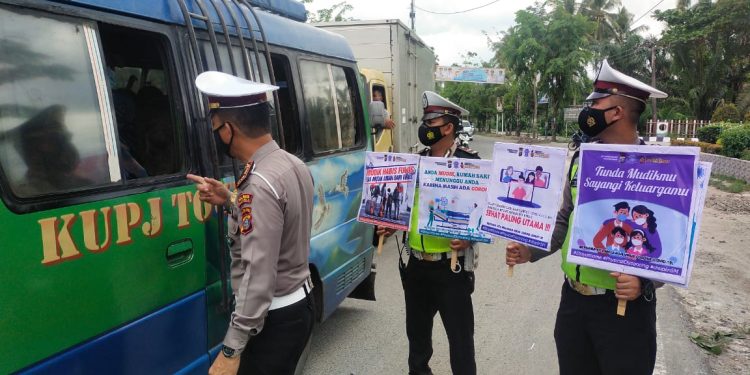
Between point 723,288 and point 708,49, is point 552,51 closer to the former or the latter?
point 708,49

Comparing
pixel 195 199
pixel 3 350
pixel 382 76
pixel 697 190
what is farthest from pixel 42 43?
pixel 382 76

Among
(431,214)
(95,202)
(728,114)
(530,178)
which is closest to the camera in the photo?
(95,202)

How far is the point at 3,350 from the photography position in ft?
5.44

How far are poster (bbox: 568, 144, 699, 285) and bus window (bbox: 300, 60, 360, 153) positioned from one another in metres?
2.10

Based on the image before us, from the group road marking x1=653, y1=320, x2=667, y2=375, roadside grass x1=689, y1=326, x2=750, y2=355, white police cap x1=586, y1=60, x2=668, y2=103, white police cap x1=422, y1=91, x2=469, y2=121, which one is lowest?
roadside grass x1=689, y1=326, x2=750, y2=355

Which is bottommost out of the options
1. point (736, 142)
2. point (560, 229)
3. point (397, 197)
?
point (736, 142)

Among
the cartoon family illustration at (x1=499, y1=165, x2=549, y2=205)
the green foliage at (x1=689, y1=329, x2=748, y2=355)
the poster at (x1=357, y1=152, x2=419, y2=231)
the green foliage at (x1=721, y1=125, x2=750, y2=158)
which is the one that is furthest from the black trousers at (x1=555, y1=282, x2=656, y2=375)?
the green foliage at (x1=721, y1=125, x2=750, y2=158)

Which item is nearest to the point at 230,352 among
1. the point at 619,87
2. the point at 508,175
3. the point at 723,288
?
the point at 508,175

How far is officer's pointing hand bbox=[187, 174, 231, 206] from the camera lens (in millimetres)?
2188

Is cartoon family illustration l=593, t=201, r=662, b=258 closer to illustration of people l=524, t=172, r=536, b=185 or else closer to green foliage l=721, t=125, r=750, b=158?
illustration of people l=524, t=172, r=536, b=185

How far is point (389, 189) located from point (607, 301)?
132 cm

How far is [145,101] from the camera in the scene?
8.52ft

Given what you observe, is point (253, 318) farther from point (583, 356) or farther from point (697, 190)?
point (697, 190)

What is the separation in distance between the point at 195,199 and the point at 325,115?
1705 mm
